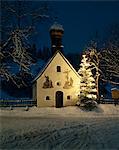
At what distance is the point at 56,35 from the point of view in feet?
124

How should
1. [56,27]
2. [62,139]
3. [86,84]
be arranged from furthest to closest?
[56,27]
[86,84]
[62,139]

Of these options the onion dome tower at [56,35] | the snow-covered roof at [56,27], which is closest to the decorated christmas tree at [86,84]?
the onion dome tower at [56,35]

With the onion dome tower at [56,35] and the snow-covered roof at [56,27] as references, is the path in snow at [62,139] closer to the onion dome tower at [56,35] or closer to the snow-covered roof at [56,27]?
the onion dome tower at [56,35]

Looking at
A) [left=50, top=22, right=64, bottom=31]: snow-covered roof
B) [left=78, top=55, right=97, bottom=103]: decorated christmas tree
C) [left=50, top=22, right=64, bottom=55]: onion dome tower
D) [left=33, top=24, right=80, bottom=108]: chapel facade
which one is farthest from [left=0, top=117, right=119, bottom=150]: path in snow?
[left=50, top=22, right=64, bottom=31]: snow-covered roof

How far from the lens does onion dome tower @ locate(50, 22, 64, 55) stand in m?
37.3

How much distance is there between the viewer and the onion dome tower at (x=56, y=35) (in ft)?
122

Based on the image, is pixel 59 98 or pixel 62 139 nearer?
pixel 62 139

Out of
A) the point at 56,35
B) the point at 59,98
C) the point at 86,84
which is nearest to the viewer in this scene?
the point at 86,84

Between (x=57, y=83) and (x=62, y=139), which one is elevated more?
(x=57, y=83)

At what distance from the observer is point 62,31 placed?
38.2 meters

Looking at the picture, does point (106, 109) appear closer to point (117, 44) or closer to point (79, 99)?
point (79, 99)

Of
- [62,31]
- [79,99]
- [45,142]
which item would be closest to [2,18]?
[45,142]

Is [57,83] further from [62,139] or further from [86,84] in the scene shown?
[62,139]

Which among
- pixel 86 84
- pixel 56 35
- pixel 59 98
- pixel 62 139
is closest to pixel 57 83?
pixel 59 98
